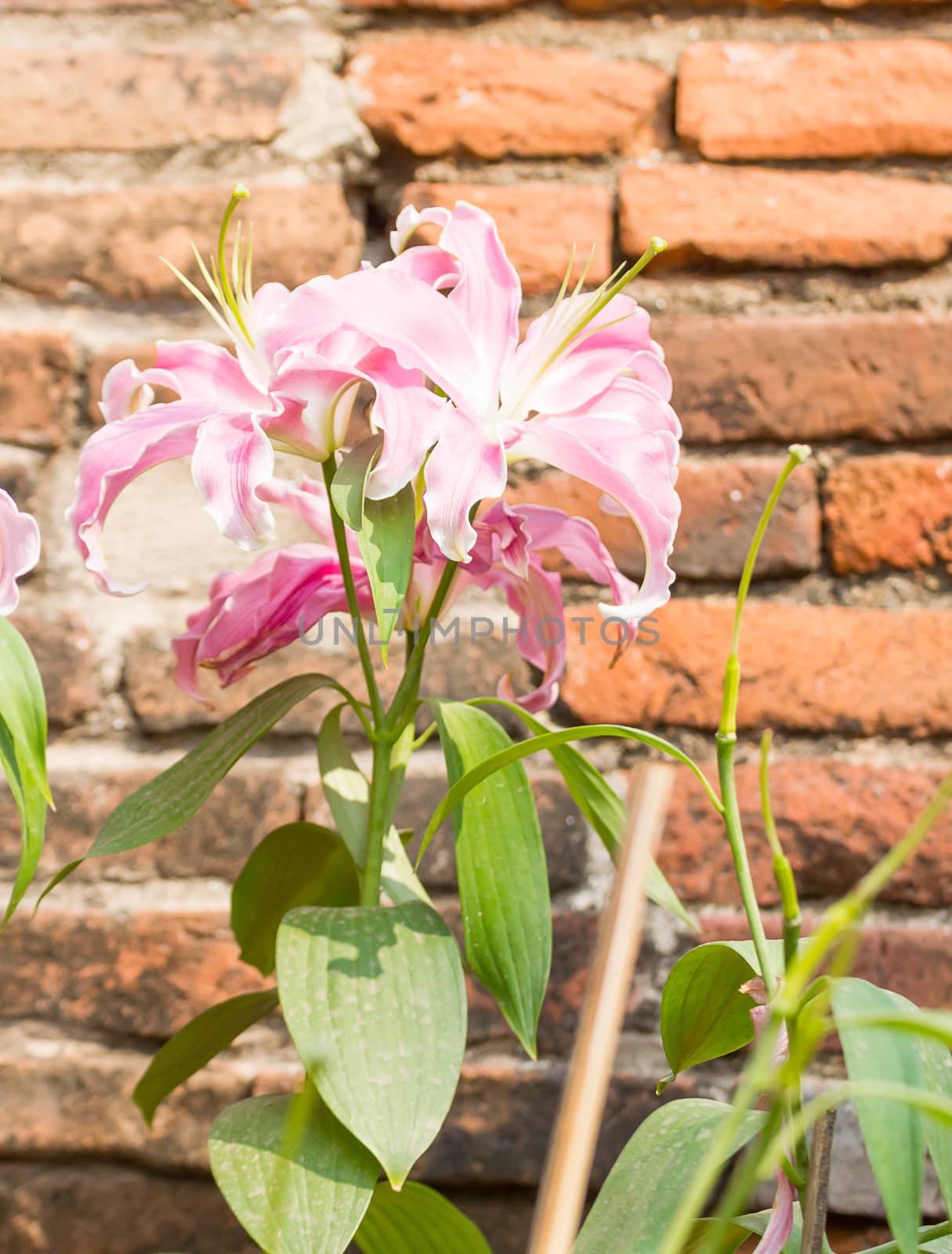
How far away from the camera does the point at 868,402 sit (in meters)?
0.66

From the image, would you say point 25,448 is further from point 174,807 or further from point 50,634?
point 174,807

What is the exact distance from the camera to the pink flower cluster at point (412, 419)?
369 millimetres

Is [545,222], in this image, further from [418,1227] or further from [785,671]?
[418,1227]

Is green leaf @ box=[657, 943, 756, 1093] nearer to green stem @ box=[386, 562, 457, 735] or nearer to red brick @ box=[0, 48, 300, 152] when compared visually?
green stem @ box=[386, 562, 457, 735]

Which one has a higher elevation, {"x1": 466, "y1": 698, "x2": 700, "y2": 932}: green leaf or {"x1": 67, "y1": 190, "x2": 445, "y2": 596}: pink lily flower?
{"x1": 67, "y1": 190, "x2": 445, "y2": 596}: pink lily flower

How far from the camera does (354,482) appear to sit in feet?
1.23

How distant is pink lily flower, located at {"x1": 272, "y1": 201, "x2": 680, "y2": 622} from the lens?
0.37 metres

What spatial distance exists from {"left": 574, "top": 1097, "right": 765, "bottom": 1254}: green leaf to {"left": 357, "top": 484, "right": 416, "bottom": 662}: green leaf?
0.19 m

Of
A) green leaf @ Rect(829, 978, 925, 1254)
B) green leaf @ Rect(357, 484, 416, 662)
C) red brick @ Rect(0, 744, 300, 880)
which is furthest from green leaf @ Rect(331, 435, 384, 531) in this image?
red brick @ Rect(0, 744, 300, 880)

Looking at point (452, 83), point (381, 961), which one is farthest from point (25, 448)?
point (381, 961)

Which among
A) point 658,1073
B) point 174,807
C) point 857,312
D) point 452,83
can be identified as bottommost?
point 658,1073

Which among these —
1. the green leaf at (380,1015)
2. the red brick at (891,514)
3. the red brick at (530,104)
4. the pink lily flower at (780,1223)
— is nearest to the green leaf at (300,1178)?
the green leaf at (380,1015)

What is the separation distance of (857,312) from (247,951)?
50 cm

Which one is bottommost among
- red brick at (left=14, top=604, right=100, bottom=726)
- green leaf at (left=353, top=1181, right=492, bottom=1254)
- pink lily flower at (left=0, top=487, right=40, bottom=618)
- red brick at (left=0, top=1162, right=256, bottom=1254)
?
red brick at (left=0, top=1162, right=256, bottom=1254)
